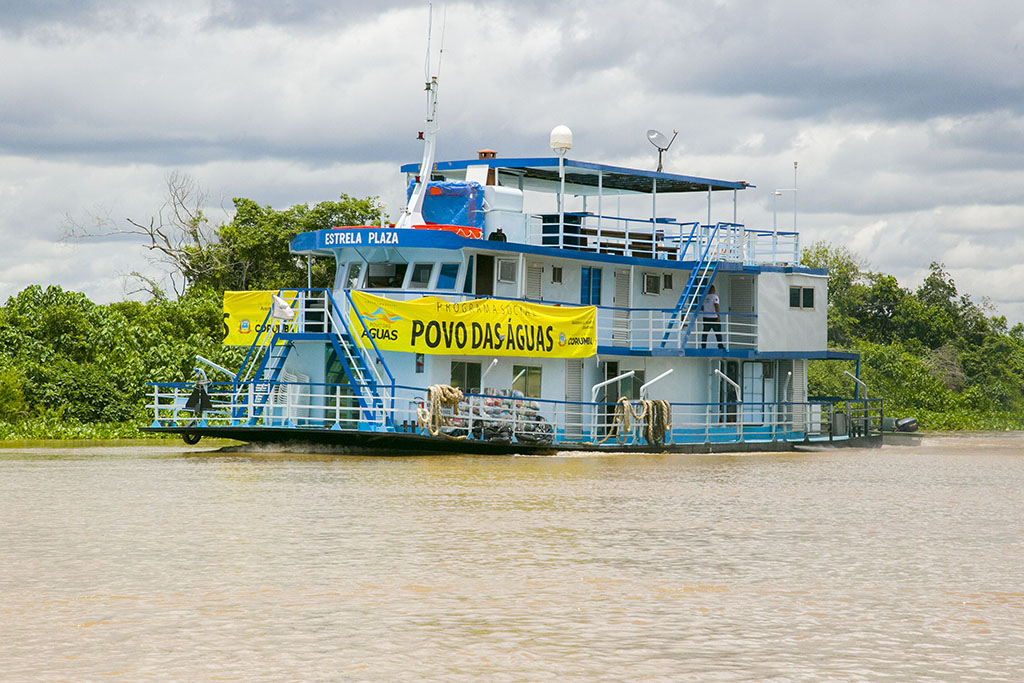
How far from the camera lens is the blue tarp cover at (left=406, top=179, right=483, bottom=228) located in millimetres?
29234

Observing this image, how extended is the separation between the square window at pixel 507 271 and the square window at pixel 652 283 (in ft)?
12.8

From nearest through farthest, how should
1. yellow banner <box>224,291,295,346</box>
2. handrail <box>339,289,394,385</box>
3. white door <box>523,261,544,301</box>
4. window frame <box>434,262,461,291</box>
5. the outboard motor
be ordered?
handrail <box>339,289,394,385</box>
yellow banner <box>224,291,295,346</box>
window frame <box>434,262,461,291</box>
white door <box>523,261,544,301</box>
the outboard motor

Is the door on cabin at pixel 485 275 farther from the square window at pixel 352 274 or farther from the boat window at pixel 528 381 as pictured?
the square window at pixel 352 274

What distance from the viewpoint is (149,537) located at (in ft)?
50.8

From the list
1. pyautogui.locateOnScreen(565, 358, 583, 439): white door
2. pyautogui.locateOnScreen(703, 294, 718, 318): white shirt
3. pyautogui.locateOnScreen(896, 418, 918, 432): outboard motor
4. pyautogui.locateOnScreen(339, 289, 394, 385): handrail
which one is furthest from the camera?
pyautogui.locateOnScreen(896, 418, 918, 432): outboard motor

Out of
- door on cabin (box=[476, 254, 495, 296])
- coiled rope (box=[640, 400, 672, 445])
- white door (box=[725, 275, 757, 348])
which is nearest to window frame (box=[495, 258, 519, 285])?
door on cabin (box=[476, 254, 495, 296])

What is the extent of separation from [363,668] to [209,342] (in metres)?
31.4

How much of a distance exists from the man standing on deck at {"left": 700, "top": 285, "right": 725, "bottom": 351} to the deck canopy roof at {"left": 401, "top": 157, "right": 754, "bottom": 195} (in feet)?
8.94

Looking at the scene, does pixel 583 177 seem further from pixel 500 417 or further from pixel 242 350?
pixel 242 350

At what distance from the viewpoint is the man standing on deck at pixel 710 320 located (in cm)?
3138

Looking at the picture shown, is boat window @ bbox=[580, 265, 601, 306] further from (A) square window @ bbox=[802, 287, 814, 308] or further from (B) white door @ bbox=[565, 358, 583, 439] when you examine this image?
(A) square window @ bbox=[802, 287, 814, 308]

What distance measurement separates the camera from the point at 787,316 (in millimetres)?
32656

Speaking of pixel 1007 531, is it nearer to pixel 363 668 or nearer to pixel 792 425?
pixel 363 668

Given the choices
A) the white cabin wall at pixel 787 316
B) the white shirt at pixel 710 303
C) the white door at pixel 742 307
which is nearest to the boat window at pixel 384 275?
the white shirt at pixel 710 303
